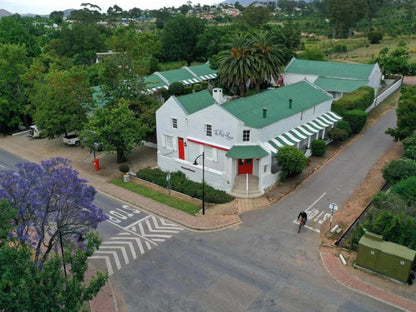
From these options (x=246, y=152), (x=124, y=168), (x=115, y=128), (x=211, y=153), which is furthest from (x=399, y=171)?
(x=115, y=128)

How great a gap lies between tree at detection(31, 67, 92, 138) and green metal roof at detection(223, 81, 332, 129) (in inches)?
783

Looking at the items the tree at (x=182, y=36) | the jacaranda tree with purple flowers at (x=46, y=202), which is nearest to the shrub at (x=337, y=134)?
the jacaranda tree with purple flowers at (x=46, y=202)

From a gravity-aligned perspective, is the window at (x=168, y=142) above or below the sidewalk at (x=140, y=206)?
above

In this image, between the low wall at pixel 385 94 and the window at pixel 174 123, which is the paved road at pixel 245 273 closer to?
the window at pixel 174 123

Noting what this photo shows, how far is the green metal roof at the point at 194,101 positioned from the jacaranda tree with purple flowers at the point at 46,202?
17.1 meters

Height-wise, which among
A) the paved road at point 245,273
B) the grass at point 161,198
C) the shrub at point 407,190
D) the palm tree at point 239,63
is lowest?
the paved road at point 245,273

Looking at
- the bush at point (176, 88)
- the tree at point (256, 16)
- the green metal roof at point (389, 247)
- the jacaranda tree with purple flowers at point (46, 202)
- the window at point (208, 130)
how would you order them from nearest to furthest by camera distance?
the jacaranda tree with purple flowers at point (46, 202), the green metal roof at point (389, 247), the window at point (208, 130), the bush at point (176, 88), the tree at point (256, 16)

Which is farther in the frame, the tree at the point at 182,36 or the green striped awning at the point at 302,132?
the tree at the point at 182,36

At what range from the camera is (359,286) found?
22.3 m

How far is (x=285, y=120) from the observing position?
3666cm

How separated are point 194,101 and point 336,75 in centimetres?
3408

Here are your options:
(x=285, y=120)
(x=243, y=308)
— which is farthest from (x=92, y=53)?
(x=243, y=308)

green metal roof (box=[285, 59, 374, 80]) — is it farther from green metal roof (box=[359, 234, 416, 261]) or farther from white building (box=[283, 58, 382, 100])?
green metal roof (box=[359, 234, 416, 261])

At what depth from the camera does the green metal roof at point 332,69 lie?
60.2 meters
